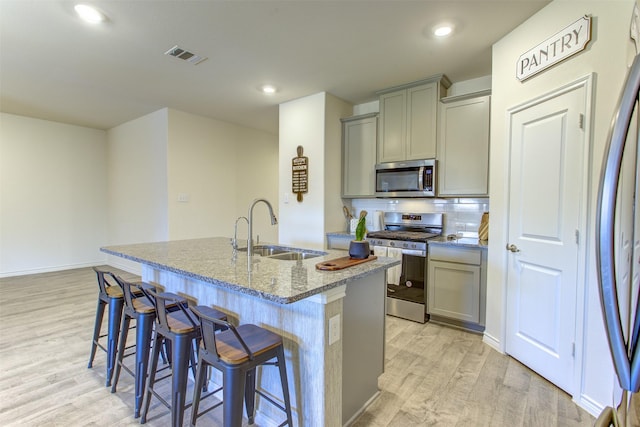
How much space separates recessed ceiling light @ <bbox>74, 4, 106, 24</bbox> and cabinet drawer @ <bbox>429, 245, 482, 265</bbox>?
3353 mm

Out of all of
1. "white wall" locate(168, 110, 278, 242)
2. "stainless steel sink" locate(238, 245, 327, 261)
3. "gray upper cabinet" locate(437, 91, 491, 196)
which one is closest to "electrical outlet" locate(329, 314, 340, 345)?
"stainless steel sink" locate(238, 245, 327, 261)

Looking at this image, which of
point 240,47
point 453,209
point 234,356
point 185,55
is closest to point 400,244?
point 453,209

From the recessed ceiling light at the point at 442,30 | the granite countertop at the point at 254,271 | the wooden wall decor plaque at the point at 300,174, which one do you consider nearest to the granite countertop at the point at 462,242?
the granite countertop at the point at 254,271

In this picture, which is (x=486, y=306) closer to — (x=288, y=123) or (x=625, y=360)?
(x=625, y=360)

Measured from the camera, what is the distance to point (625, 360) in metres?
0.61

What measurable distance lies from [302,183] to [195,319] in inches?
98.6

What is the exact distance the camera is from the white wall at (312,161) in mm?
3732

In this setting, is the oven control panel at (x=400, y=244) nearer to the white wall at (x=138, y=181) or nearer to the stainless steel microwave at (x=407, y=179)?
the stainless steel microwave at (x=407, y=179)

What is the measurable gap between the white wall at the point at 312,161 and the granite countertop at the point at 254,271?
1.55 m

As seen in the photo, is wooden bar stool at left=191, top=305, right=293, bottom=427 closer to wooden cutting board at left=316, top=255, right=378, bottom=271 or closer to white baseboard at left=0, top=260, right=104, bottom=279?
wooden cutting board at left=316, top=255, right=378, bottom=271

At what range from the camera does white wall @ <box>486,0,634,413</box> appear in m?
1.67

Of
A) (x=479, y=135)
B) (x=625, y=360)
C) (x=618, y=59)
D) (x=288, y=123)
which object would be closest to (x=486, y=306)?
(x=479, y=135)

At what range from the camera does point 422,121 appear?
331 cm

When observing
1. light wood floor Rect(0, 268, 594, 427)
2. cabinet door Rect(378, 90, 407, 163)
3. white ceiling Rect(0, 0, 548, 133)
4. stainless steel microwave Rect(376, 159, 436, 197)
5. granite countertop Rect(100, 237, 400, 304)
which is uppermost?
white ceiling Rect(0, 0, 548, 133)
